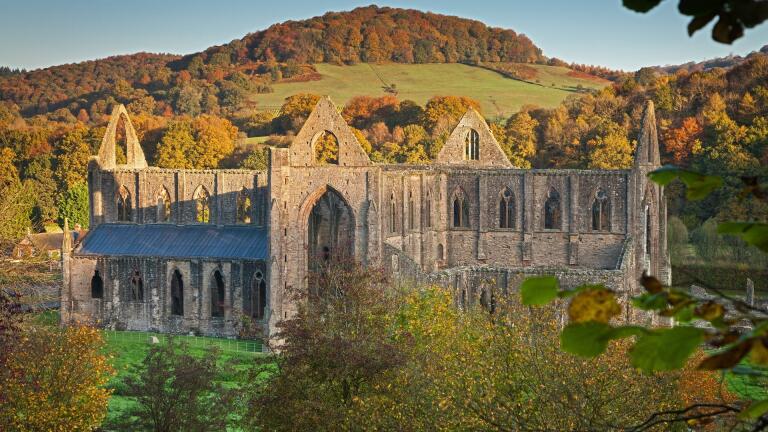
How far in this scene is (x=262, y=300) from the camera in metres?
42.9

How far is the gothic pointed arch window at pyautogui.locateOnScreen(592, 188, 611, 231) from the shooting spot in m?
44.8

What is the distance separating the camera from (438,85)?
354 feet

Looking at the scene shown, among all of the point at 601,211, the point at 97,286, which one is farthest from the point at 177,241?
the point at 601,211

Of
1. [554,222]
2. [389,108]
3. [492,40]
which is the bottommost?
[554,222]

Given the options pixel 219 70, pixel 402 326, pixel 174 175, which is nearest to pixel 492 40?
pixel 219 70

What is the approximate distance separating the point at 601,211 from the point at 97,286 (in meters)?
22.3

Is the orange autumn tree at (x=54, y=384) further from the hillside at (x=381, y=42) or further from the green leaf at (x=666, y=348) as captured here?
the hillside at (x=381, y=42)

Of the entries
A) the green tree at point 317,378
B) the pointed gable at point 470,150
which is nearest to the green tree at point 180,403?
the green tree at point 317,378

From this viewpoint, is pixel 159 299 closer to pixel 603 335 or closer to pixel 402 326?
pixel 402 326

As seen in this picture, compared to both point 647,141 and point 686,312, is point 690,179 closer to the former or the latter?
point 686,312

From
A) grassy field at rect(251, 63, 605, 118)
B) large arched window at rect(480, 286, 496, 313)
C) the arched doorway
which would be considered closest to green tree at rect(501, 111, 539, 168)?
grassy field at rect(251, 63, 605, 118)

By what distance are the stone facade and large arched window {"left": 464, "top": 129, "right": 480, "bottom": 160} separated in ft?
1.58

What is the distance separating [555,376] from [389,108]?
7224 centimetres

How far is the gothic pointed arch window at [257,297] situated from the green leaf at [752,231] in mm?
39845
